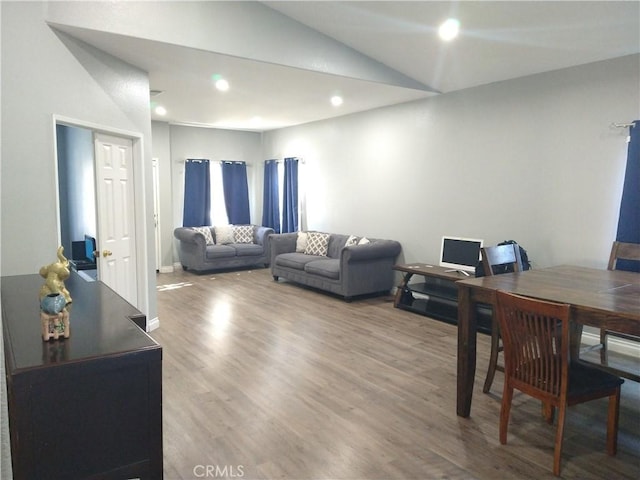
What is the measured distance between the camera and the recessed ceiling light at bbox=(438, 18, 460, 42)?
3.52 m

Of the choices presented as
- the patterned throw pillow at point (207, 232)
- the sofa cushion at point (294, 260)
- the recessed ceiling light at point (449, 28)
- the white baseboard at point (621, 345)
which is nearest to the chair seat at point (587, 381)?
the white baseboard at point (621, 345)

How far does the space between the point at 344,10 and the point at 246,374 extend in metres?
3.17

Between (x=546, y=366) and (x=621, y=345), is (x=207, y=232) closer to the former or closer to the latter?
(x=621, y=345)

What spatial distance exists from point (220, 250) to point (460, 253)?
420cm

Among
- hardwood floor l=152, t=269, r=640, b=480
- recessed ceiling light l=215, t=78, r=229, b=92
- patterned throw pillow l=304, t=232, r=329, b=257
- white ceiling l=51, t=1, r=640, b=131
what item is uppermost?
white ceiling l=51, t=1, r=640, b=131

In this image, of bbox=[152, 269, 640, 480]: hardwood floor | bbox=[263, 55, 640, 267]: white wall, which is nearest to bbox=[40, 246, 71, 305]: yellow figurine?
bbox=[152, 269, 640, 480]: hardwood floor

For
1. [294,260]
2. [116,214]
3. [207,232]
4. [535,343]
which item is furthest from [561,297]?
[207,232]

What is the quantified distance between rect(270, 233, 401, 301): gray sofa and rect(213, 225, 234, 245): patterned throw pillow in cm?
179

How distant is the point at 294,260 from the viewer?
6.52 metres

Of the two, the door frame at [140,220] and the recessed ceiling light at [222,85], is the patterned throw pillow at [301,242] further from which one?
the door frame at [140,220]

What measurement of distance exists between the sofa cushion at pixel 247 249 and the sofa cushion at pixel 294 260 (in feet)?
3.48

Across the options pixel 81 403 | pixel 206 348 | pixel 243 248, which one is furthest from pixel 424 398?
pixel 243 248

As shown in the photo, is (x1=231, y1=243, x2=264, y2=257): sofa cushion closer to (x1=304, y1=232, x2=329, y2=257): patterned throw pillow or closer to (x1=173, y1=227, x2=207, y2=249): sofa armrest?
(x1=173, y1=227, x2=207, y2=249): sofa armrest

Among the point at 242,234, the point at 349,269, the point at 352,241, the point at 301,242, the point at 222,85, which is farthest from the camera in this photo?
the point at 242,234
